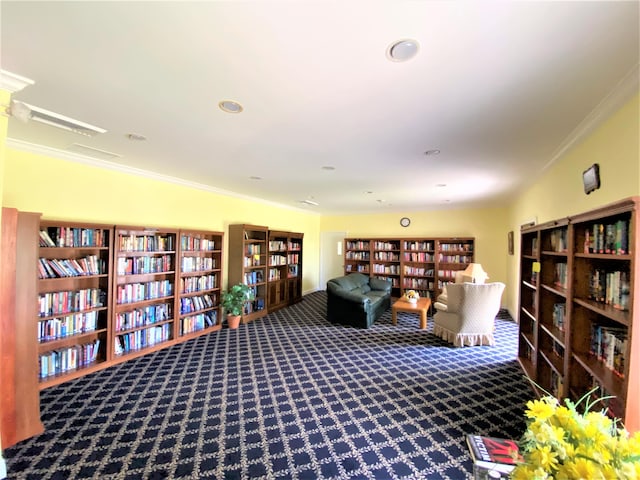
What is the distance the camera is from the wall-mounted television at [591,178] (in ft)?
6.97

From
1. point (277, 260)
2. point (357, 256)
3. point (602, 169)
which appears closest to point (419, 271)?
point (357, 256)

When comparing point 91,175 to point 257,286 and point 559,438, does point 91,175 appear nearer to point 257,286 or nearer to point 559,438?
point 257,286

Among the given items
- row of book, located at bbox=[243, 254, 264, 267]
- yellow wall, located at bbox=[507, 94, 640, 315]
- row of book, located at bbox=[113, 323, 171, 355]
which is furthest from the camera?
row of book, located at bbox=[243, 254, 264, 267]

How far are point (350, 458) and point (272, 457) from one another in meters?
0.56

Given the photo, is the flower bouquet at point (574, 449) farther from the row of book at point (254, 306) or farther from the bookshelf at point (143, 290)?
the row of book at point (254, 306)

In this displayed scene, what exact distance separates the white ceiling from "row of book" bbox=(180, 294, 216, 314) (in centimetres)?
236

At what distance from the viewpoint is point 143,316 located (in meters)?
3.72

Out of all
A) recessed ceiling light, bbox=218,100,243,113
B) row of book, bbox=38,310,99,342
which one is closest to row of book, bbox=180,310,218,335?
row of book, bbox=38,310,99,342

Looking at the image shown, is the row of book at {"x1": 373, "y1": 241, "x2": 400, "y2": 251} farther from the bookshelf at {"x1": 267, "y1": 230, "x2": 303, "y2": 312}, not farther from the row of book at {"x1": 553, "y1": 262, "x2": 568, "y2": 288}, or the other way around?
the row of book at {"x1": 553, "y1": 262, "x2": 568, "y2": 288}

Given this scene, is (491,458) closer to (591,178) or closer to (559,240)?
(559,240)

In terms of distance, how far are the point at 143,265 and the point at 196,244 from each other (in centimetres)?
90

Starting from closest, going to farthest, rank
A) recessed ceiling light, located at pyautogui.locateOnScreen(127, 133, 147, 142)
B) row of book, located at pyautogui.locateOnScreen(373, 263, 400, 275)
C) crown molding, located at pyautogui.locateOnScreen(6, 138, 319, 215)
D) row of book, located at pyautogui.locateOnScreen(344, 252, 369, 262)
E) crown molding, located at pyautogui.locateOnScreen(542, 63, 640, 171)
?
crown molding, located at pyautogui.locateOnScreen(542, 63, 640, 171), recessed ceiling light, located at pyautogui.locateOnScreen(127, 133, 147, 142), crown molding, located at pyautogui.locateOnScreen(6, 138, 319, 215), row of book, located at pyautogui.locateOnScreen(373, 263, 400, 275), row of book, located at pyautogui.locateOnScreen(344, 252, 369, 262)

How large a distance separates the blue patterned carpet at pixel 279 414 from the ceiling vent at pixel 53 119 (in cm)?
233

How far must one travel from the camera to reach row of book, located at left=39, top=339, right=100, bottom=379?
9.29 feet
